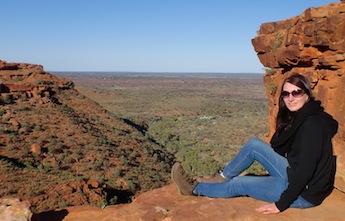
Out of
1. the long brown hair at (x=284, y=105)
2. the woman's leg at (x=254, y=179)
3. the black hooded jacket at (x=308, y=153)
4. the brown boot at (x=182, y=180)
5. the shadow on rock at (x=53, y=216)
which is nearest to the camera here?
the black hooded jacket at (x=308, y=153)

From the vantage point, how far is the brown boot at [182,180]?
451 cm

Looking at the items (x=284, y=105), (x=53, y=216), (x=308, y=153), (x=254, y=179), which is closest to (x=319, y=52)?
(x=284, y=105)

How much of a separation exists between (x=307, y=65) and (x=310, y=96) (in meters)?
4.01

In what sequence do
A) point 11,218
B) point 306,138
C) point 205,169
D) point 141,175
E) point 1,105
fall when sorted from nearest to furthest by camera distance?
point 306,138, point 11,218, point 141,175, point 205,169, point 1,105

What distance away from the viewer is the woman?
11.0 feet

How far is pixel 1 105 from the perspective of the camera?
20.4 m

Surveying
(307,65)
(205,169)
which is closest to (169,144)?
(205,169)

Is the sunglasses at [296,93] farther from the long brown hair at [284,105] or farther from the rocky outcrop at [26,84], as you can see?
the rocky outcrop at [26,84]

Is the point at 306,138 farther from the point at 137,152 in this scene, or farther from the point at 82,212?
the point at 137,152

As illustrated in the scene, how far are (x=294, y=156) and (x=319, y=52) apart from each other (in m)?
3.93

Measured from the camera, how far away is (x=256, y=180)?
13.3 ft

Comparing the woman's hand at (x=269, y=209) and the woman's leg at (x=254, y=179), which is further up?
the woman's leg at (x=254, y=179)

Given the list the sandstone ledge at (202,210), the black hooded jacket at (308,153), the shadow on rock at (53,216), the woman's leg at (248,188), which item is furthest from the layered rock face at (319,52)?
the shadow on rock at (53,216)

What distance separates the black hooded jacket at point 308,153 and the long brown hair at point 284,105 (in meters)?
0.10
